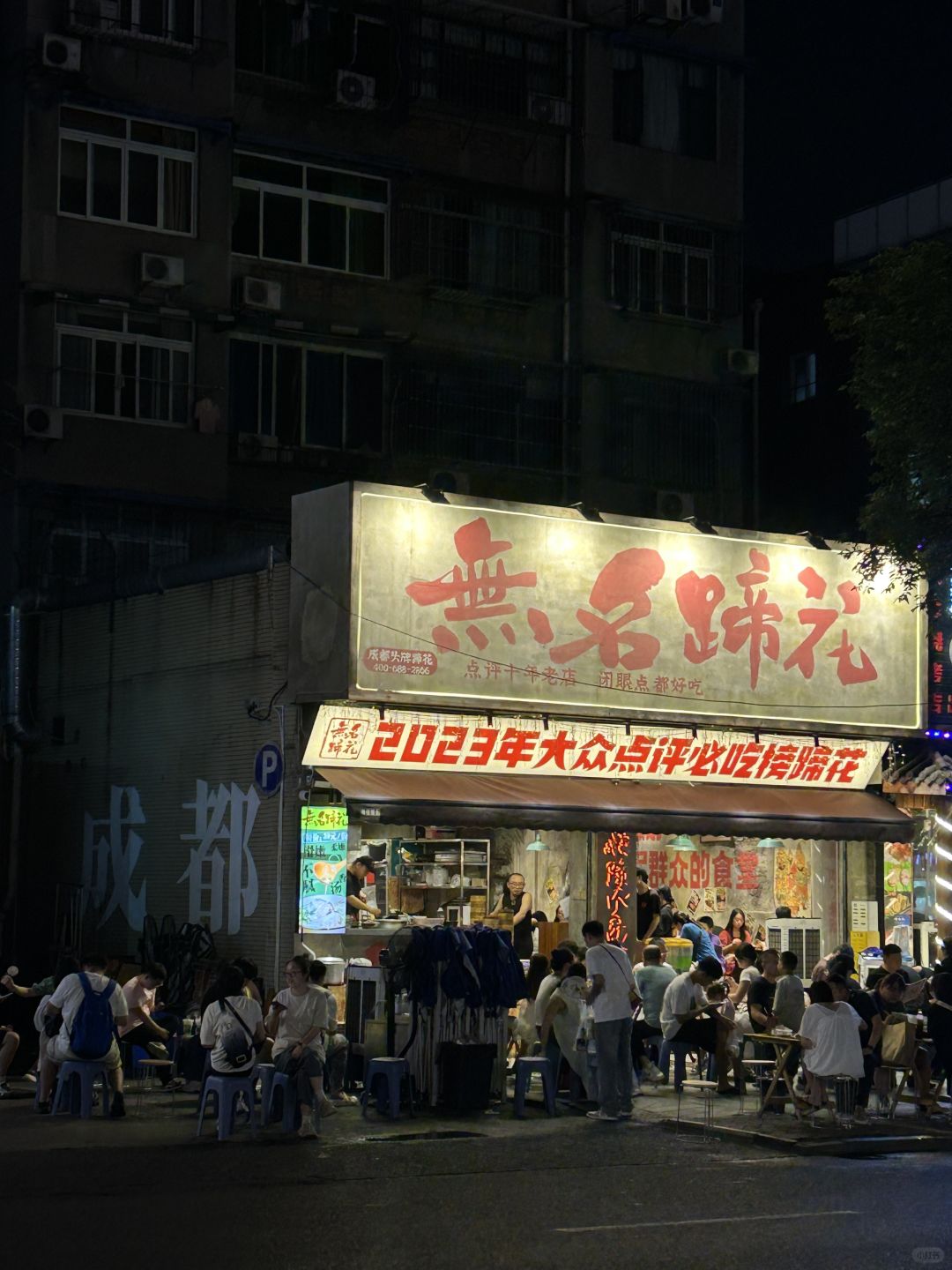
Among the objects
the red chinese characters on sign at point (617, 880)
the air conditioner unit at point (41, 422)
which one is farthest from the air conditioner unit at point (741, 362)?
the red chinese characters on sign at point (617, 880)

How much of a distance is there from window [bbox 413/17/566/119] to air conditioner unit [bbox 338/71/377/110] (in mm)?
1083

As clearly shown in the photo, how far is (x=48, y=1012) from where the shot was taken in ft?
60.2

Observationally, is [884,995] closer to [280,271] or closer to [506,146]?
[280,271]

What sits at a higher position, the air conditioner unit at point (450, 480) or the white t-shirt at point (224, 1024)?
the air conditioner unit at point (450, 480)

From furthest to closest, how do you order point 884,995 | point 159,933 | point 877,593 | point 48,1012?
1. point 877,593
2. point 159,933
3. point 884,995
4. point 48,1012

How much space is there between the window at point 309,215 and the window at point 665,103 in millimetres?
5586

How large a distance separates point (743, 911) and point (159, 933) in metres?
8.41

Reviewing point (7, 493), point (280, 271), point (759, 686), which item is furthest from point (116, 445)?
point (759, 686)

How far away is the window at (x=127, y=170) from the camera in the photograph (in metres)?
32.3

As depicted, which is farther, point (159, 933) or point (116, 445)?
point (116, 445)

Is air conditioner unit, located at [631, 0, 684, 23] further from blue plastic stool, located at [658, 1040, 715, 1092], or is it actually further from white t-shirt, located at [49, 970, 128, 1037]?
white t-shirt, located at [49, 970, 128, 1037]

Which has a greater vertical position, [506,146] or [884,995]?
[506,146]

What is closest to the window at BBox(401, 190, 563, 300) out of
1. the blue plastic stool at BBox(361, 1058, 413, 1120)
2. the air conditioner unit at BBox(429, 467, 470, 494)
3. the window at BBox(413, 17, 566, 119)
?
the window at BBox(413, 17, 566, 119)

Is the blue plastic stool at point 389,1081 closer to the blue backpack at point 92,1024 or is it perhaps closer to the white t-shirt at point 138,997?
the blue backpack at point 92,1024
